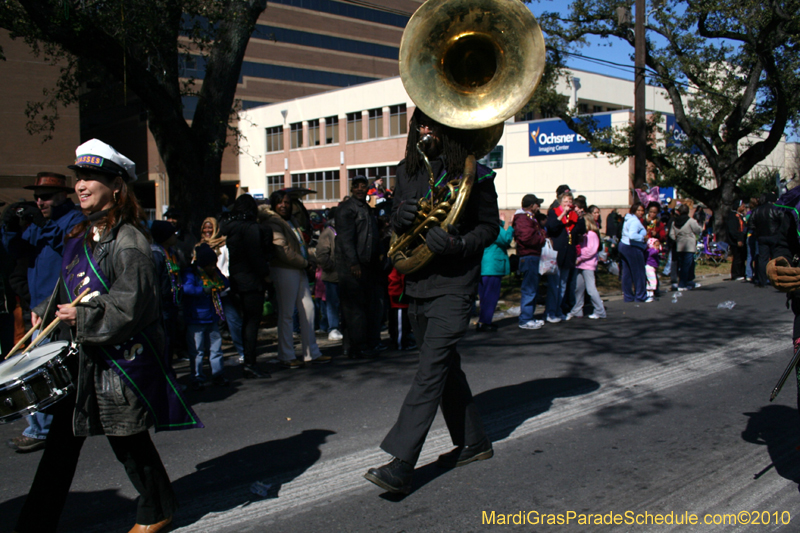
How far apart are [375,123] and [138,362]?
41747mm

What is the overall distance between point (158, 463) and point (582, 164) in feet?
114

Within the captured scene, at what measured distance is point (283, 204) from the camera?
7227mm

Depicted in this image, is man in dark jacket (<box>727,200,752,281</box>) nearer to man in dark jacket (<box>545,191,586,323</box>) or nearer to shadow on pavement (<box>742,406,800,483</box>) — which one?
man in dark jacket (<box>545,191,586,323</box>)

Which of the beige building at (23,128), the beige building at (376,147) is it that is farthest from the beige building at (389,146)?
the beige building at (23,128)

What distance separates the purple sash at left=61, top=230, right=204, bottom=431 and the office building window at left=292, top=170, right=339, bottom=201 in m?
44.2

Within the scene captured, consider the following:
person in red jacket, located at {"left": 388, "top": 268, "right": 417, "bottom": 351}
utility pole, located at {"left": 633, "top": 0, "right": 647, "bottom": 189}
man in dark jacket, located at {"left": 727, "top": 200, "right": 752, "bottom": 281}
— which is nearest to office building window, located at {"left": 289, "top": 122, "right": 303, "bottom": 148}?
utility pole, located at {"left": 633, "top": 0, "right": 647, "bottom": 189}

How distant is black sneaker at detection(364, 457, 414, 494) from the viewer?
11.6ft

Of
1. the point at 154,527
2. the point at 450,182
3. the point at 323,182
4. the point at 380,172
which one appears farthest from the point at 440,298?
the point at 323,182

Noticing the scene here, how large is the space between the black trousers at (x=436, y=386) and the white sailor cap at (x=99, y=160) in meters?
1.80

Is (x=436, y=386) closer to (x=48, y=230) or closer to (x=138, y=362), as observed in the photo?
(x=138, y=362)

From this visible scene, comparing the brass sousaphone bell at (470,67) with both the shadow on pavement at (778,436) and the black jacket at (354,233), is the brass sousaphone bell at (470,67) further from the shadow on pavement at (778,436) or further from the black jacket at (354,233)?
the black jacket at (354,233)

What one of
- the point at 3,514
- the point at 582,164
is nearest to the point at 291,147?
the point at 582,164

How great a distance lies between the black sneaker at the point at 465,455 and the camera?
157 inches

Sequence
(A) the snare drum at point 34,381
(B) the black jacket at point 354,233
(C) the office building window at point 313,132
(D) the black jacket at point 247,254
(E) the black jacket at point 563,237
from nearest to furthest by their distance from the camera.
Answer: (A) the snare drum at point 34,381 < (D) the black jacket at point 247,254 < (B) the black jacket at point 354,233 < (E) the black jacket at point 563,237 < (C) the office building window at point 313,132
